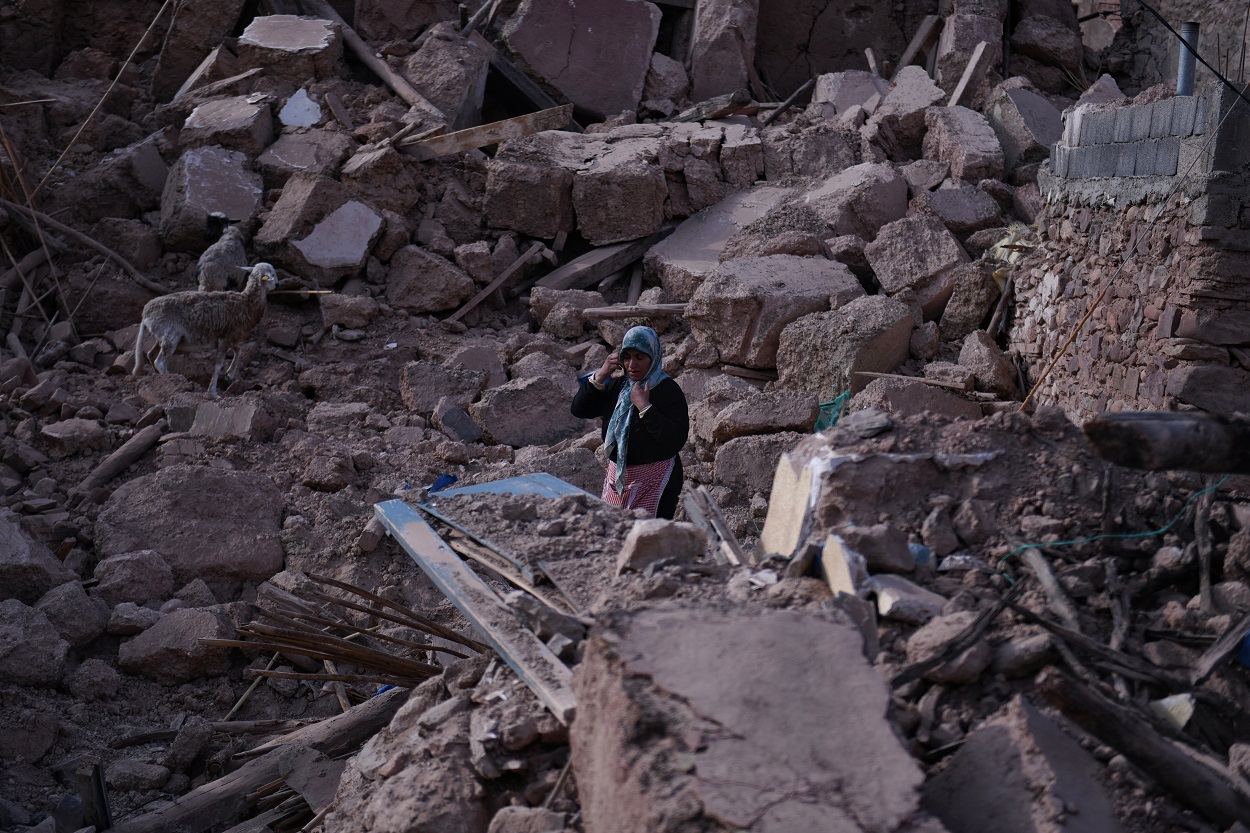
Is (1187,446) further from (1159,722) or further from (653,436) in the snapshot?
(653,436)

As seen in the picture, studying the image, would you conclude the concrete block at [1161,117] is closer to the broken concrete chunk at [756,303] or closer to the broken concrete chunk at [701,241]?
the broken concrete chunk at [756,303]

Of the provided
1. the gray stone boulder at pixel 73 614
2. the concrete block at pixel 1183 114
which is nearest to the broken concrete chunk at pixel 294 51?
the gray stone boulder at pixel 73 614

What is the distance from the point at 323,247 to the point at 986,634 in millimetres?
7408

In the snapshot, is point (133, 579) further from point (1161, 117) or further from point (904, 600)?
Answer: point (1161, 117)

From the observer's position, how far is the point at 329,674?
4922 millimetres

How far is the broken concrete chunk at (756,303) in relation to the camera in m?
7.27

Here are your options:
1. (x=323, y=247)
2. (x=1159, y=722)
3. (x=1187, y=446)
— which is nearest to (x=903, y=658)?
(x=1159, y=722)

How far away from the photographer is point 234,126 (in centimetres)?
945

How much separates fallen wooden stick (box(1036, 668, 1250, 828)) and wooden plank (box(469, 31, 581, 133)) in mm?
9592

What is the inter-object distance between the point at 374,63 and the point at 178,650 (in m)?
7.35

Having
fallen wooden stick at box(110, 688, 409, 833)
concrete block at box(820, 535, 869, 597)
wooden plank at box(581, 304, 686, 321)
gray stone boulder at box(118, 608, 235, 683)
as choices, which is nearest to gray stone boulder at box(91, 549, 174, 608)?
gray stone boulder at box(118, 608, 235, 683)

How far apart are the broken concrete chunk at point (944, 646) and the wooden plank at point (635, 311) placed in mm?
5775

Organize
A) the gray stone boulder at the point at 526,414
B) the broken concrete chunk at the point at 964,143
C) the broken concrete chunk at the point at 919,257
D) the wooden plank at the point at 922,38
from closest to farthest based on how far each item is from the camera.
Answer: the gray stone boulder at the point at 526,414 < the broken concrete chunk at the point at 919,257 < the broken concrete chunk at the point at 964,143 < the wooden plank at the point at 922,38

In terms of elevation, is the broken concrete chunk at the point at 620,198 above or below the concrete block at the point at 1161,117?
below
